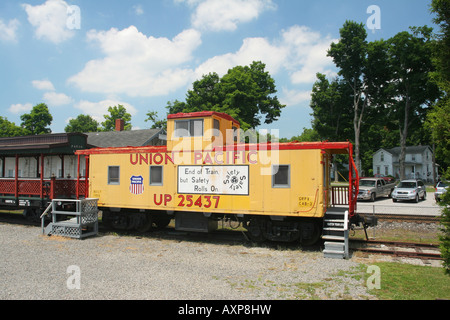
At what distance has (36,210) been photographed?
15203mm

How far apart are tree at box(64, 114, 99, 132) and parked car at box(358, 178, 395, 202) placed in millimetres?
73077

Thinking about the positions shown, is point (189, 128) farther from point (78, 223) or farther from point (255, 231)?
point (78, 223)

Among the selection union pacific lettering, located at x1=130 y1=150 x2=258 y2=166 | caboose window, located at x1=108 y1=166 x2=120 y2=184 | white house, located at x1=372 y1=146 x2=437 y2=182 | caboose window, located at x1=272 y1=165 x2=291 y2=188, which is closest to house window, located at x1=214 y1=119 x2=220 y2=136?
union pacific lettering, located at x1=130 y1=150 x2=258 y2=166

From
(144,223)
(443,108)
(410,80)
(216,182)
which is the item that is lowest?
(144,223)

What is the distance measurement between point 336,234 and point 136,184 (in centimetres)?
723

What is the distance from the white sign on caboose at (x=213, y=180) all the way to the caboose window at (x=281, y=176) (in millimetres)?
882

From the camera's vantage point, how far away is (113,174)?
12633mm

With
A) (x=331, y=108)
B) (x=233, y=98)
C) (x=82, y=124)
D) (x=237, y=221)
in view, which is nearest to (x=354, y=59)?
(x=331, y=108)

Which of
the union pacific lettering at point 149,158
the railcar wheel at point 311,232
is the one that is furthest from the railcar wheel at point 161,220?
the railcar wheel at point 311,232

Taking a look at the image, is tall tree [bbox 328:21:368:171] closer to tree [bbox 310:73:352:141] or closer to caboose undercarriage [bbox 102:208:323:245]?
tree [bbox 310:73:352:141]

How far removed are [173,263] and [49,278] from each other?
2.91 m
